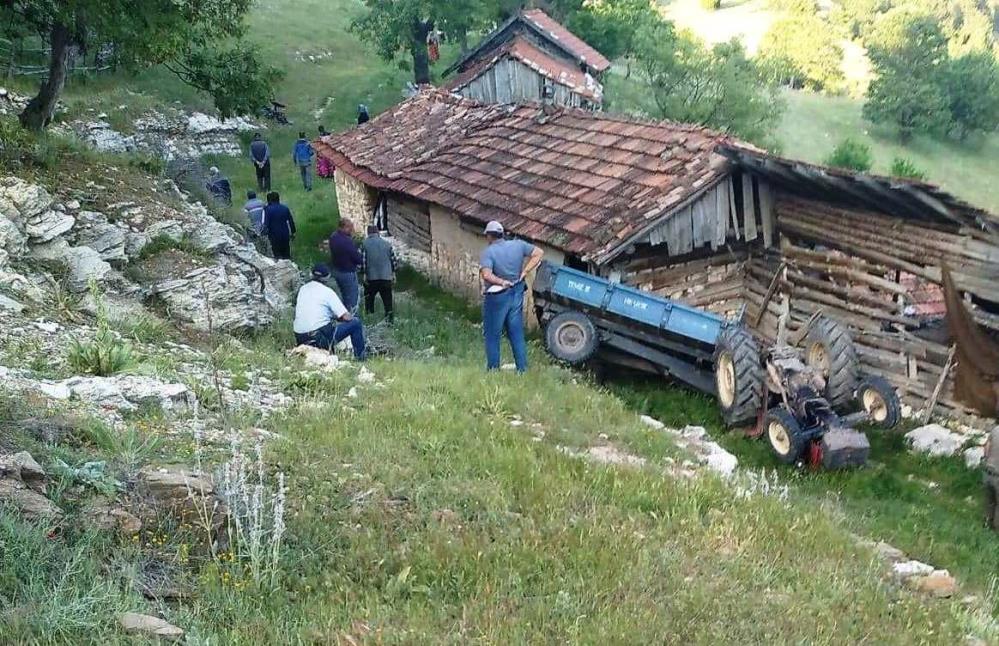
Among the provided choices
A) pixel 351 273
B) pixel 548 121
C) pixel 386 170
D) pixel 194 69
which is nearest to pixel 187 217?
pixel 351 273

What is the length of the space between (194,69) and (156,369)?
9.06 metres

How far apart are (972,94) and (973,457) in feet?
135

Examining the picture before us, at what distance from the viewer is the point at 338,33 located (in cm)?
4216

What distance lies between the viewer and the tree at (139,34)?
10734 mm

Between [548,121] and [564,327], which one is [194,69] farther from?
[564,327]

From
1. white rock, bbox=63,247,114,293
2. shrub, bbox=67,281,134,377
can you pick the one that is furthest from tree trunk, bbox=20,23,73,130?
shrub, bbox=67,281,134,377

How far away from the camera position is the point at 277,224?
46.9ft

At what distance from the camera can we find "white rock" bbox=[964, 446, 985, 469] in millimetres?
8688

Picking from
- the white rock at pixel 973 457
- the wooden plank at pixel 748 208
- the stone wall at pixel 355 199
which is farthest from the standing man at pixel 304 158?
the white rock at pixel 973 457

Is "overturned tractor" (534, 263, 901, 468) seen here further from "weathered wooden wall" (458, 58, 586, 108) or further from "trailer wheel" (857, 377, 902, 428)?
"weathered wooden wall" (458, 58, 586, 108)

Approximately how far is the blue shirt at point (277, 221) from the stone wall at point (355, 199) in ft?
9.27

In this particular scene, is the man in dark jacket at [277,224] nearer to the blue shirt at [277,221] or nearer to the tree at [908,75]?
the blue shirt at [277,221]

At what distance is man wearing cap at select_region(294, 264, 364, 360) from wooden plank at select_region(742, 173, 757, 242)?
632cm

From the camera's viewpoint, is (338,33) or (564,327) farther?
(338,33)
